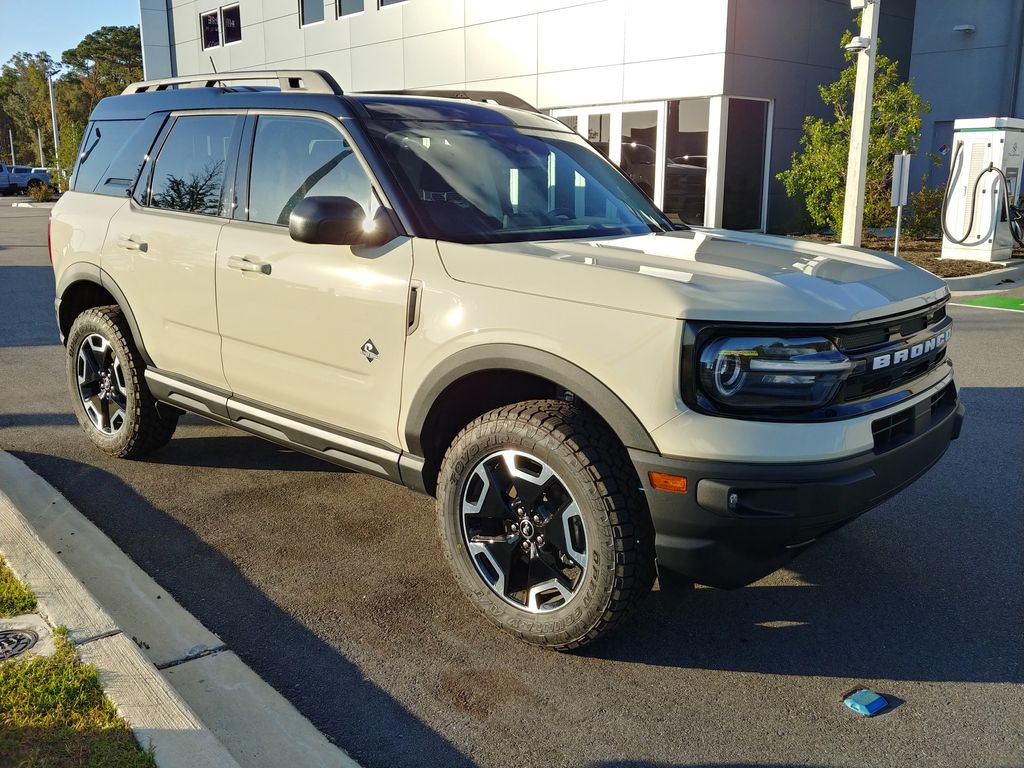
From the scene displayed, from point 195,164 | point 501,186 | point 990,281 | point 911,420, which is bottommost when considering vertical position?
point 990,281

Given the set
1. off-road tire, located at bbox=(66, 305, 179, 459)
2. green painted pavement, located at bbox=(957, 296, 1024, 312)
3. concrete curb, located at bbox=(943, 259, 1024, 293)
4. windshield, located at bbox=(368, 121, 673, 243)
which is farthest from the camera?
concrete curb, located at bbox=(943, 259, 1024, 293)

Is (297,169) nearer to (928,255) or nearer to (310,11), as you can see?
(928,255)

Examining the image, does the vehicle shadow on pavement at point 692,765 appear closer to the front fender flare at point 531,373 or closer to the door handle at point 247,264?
the front fender flare at point 531,373

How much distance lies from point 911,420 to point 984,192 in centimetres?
1345

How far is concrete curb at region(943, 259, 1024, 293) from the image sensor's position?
41.2 ft

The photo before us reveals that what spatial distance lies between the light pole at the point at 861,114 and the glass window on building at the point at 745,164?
436 cm

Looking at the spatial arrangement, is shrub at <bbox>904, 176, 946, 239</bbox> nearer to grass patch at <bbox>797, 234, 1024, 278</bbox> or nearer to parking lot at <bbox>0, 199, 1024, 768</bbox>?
grass patch at <bbox>797, 234, 1024, 278</bbox>

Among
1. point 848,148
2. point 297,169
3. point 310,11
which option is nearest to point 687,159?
point 848,148

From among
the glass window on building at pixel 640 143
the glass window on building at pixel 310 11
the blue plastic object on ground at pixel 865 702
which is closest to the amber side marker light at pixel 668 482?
the blue plastic object on ground at pixel 865 702

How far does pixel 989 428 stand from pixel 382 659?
4488mm

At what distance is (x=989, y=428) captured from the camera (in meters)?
5.87

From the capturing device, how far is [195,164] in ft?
15.1

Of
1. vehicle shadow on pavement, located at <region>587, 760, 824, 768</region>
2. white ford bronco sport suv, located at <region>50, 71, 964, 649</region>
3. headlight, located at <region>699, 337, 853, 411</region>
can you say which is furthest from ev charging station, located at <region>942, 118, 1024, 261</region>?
vehicle shadow on pavement, located at <region>587, 760, 824, 768</region>

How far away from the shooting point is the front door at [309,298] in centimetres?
355
